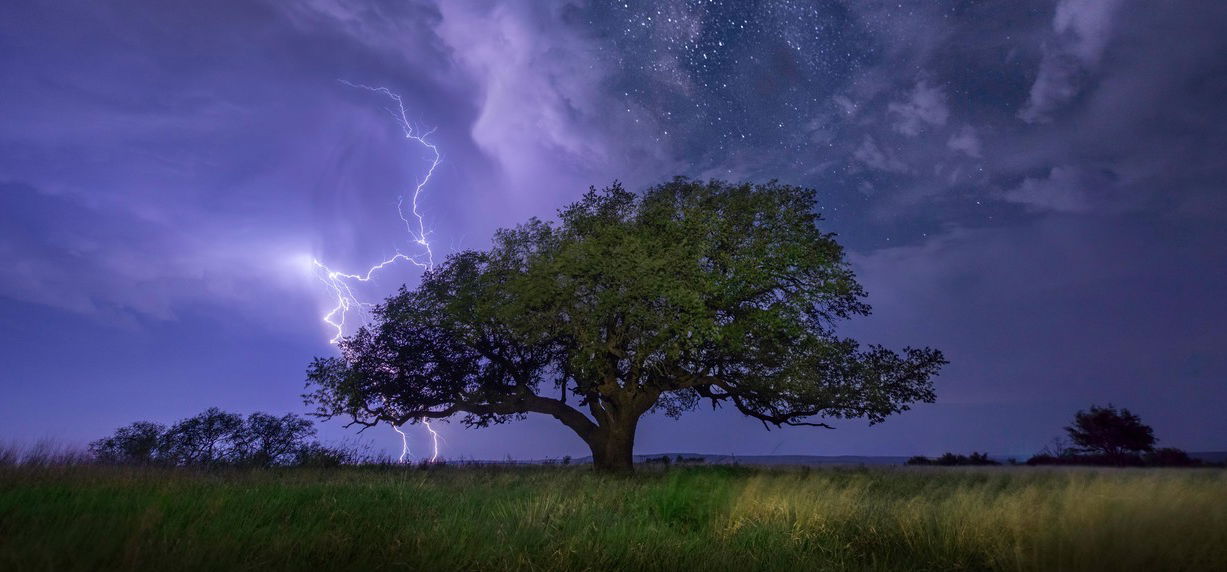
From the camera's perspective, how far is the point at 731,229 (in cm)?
1989

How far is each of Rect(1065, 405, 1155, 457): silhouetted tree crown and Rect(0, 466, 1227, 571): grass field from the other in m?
28.9

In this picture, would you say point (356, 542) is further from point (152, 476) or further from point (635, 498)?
point (152, 476)

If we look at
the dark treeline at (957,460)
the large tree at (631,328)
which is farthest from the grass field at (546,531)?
the dark treeline at (957,460)

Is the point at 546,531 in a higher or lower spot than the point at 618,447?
lower

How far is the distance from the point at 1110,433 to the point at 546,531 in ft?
128

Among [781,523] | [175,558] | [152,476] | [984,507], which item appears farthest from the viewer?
[152,476]

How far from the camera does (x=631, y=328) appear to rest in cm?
2008

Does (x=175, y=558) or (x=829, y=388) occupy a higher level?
(x=829, y=388)

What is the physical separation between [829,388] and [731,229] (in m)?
6.38

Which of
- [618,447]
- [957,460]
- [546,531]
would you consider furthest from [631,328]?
[957,460]

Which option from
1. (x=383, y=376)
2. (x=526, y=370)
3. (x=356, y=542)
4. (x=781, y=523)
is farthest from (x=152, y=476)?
(x=526, y=370)

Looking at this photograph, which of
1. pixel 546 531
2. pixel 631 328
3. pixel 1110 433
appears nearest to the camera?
pixel 546 531

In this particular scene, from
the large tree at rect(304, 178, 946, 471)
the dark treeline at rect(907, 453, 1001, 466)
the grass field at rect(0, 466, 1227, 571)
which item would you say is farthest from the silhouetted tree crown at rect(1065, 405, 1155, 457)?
the grass field at rect(0, 466, 1227, 571)

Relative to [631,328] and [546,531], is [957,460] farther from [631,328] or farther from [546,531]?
[546,531]
